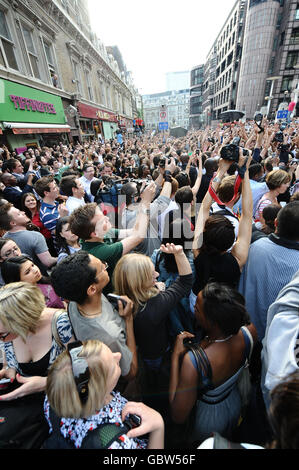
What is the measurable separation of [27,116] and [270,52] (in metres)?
43.4

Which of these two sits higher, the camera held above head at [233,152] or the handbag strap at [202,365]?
the camera held above head at [233,152]

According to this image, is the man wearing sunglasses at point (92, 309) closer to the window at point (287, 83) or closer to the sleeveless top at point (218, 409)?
the sleeveless top at point (218, 409)

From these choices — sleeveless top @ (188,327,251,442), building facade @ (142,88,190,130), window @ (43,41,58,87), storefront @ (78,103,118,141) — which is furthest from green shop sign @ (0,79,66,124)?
building facade @ (142,88,190,130)

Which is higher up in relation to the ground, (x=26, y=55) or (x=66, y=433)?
(x=26, y=55)

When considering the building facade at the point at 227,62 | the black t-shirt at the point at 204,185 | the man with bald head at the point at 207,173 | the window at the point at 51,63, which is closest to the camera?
the man with bald head at the point at 207,173

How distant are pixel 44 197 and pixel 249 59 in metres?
48.4

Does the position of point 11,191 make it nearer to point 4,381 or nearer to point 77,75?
point 4,381

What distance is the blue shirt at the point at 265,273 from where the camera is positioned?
5.50 ft

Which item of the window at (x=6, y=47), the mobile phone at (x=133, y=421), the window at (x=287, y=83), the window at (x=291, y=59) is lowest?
the mobile phone at (x=133, y=421)

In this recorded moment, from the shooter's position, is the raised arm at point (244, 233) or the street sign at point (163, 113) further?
the street sign at point (163, 113)

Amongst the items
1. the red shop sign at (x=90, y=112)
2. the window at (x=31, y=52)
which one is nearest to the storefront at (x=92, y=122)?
the red shop sign at (x=90, y=112)

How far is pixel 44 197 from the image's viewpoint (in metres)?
3.23
